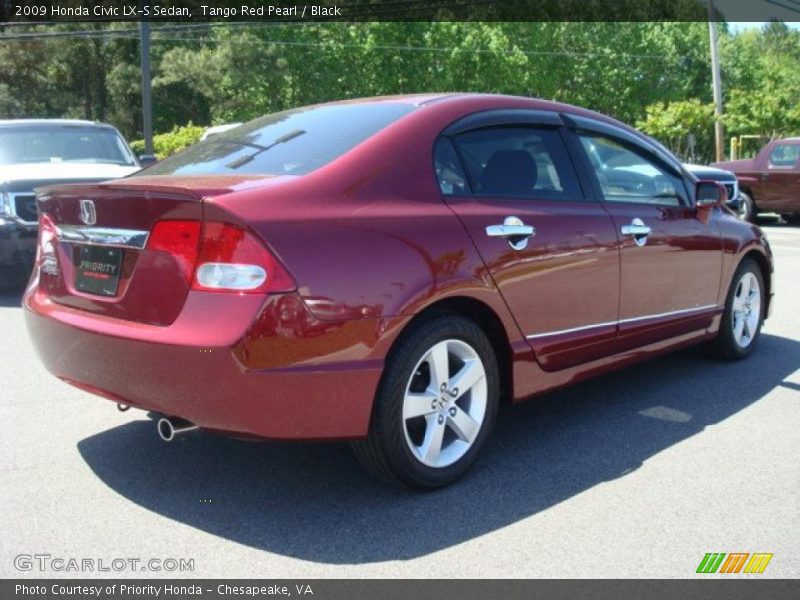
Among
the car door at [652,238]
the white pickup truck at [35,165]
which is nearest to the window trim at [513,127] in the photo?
the car door at [652,238]

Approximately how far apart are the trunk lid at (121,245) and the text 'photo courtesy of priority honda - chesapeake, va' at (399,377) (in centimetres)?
1

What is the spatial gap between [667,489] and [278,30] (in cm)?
4499

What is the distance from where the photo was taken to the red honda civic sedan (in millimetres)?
3182

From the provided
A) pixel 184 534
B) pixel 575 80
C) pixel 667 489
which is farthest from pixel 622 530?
pixel 575 80

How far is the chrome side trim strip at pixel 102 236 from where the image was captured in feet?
11.1

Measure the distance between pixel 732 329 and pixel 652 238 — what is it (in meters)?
1.34

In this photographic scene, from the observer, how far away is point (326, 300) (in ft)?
10.6

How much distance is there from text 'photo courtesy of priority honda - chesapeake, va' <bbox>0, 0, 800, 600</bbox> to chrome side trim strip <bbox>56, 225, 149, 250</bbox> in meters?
0.02

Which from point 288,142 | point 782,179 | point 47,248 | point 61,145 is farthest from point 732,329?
point 782,179

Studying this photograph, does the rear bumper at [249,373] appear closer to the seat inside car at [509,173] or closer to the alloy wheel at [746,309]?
the seat inside car at [509,173]

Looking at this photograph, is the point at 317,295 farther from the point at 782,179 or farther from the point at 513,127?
the point at 782,179

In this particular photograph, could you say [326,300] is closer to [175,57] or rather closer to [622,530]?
[622,530]

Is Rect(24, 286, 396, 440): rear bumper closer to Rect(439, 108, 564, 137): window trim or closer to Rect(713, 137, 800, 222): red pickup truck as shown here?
Rect(439, 108, 564, 137): window trim

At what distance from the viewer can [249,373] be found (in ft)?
10.3
